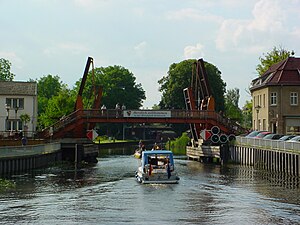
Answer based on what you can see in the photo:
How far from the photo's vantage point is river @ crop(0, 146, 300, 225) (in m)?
31.1

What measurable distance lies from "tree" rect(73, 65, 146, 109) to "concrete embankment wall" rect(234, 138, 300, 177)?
78.1m

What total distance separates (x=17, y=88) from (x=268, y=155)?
4559 cm

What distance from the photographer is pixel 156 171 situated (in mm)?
46125

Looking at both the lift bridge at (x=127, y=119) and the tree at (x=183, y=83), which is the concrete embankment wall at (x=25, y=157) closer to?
the lift bridge at (x=127, y=119)

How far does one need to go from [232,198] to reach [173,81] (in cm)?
9417

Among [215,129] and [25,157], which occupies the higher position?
[215,129]

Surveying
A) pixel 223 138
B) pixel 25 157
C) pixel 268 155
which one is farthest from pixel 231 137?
pixel 25 157

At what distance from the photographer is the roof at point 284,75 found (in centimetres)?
8106

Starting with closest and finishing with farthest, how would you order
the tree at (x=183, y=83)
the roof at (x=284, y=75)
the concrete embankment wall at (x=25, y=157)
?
the concrete embankment wall at (x=25, y=157) < the roof at (x=284, y=75) < the tree at (x=183, y=83)

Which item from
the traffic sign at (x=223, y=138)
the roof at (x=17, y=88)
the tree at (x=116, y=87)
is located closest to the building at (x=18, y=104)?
the roof at (x=17, y=88)

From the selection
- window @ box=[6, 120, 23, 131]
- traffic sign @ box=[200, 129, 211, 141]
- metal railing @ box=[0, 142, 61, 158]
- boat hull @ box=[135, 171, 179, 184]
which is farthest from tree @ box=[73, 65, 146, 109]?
boat hull @ box=[135, 171, 179, 184]

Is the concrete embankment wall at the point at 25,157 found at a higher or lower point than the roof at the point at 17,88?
lower

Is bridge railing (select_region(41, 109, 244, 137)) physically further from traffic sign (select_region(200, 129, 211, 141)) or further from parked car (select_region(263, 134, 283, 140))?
parked car (select_region(263, 134, 283, 140))

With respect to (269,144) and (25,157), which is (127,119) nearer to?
(25,157)
